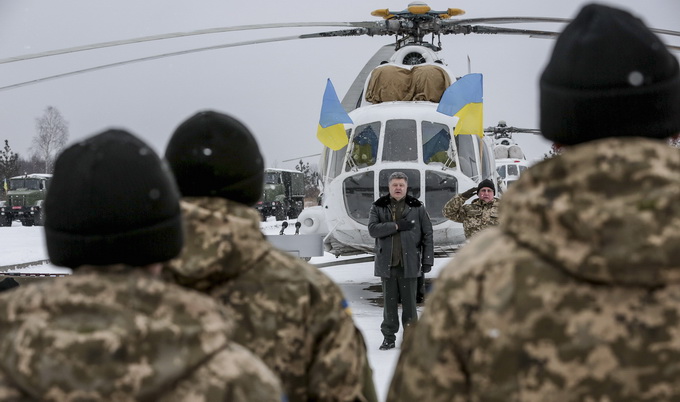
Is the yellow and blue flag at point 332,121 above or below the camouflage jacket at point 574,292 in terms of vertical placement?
below

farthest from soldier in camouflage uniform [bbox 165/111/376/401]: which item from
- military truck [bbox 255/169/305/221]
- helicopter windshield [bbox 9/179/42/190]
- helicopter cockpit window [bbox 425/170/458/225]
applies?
military truck [bbox 255/169/305/221]

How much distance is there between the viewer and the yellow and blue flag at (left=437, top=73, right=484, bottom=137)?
28.9 ft

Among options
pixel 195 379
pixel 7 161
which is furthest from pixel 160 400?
pixel 7 161

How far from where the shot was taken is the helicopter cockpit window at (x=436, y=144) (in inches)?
365

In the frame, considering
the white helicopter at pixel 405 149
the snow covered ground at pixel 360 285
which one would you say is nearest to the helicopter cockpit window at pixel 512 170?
the snow covered ground at pixel 360 285

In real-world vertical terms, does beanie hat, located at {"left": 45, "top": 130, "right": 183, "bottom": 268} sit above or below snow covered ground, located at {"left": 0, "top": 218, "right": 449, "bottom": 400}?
above

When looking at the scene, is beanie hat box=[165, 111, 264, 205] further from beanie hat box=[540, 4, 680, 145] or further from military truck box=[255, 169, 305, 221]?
military truck box=[255, 169, 305, 221]

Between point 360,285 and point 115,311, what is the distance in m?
10.3

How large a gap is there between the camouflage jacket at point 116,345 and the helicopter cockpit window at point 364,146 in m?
8.08

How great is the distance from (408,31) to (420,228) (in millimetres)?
4117

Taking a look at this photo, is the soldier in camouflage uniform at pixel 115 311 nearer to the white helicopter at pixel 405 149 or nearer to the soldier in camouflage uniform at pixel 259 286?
the soldier in camouflage uniform at pixel 259 286

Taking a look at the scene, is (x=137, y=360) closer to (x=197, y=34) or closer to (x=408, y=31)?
(x=197, y=34)

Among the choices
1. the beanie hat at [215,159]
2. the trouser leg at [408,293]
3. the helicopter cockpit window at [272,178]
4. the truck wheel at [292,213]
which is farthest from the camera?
the truck wheel at [292,213]

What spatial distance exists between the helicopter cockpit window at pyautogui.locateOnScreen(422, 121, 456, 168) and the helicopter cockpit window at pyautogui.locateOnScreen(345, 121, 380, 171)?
63 centimetres
